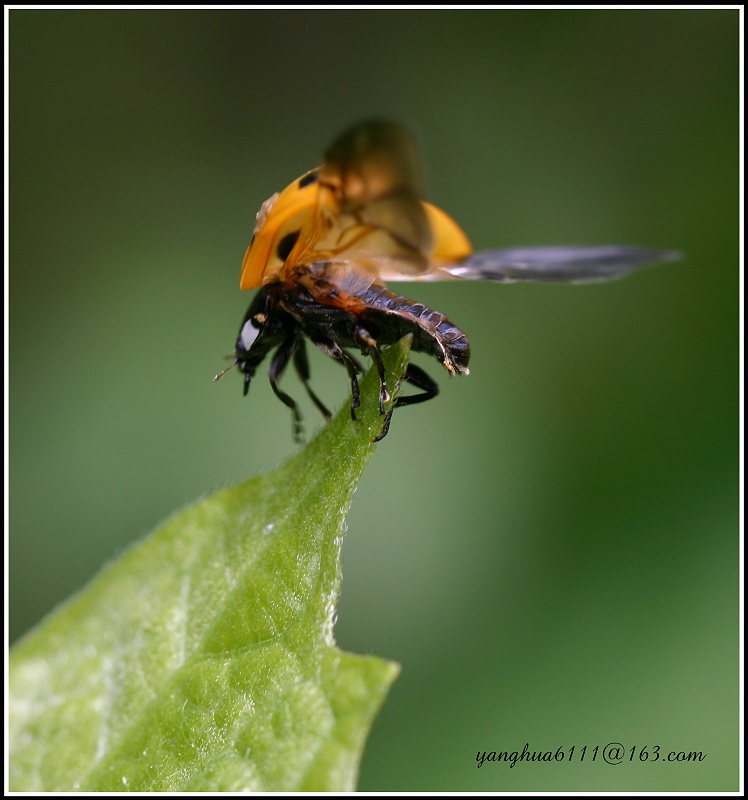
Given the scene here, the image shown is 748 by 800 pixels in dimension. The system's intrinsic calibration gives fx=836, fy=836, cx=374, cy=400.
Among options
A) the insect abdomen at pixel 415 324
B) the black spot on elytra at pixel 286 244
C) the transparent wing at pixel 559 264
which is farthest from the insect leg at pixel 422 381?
the black spot on elytra at pixel 286 244

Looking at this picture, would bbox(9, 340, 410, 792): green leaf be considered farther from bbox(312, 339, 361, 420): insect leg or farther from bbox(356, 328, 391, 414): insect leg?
bbox(312, 339, 361, 420): insect leg

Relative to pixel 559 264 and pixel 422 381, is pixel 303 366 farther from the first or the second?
pixel 559 264

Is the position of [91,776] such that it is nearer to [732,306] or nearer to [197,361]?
[197,361]

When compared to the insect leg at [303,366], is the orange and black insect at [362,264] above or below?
above

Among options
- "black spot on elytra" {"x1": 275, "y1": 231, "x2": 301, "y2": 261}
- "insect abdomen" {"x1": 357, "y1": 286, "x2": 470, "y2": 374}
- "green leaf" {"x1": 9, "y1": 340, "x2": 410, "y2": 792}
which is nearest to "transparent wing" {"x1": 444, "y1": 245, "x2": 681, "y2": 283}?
"insect abdomen" {"x1": 357, "y1": 286, "x2": 470, "y2": 374}

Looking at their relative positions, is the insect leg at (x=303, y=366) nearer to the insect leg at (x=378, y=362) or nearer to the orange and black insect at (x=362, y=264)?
the orange and black insect at (x=362, y=264)

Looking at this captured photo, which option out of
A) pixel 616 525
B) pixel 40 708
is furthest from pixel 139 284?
pixel 40 708
